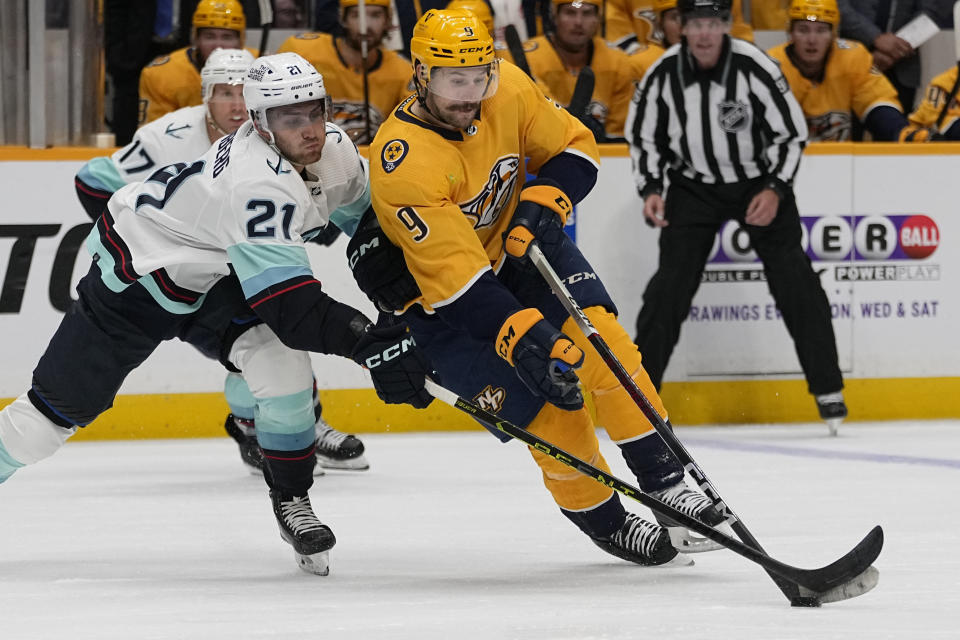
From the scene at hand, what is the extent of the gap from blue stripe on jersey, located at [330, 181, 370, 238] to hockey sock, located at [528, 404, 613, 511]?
635mm

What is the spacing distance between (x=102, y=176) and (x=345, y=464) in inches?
47.9

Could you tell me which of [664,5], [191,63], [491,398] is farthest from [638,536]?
[664,5]

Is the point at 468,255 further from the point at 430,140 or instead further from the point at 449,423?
the point at 449,423

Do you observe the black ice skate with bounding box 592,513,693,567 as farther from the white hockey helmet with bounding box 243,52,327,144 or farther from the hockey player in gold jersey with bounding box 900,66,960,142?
the hockey player in gold jersey with bounding box 900,66,960,142

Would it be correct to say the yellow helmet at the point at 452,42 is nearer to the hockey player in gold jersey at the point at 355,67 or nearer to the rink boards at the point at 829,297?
the rink boards at the point at 829,297

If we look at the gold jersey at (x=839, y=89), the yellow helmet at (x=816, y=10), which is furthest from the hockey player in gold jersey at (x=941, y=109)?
the yellow helmet at (x=816, y=10)

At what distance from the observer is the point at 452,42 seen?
3.12 m

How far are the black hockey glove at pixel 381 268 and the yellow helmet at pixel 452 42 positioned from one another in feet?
1.36

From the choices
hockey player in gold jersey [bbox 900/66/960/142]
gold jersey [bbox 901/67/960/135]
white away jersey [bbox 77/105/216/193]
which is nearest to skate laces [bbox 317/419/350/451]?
white away jersey [bbox 77/105/216/193]

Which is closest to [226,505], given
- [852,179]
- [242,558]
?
[242,558]

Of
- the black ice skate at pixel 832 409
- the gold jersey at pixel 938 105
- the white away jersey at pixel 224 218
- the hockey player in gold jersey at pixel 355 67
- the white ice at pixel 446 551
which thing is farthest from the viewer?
the gold jersey at pixel 938 105

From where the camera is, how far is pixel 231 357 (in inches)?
138

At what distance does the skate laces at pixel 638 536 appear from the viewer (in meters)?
3.21

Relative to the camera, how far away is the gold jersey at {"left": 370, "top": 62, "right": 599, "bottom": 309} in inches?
121
